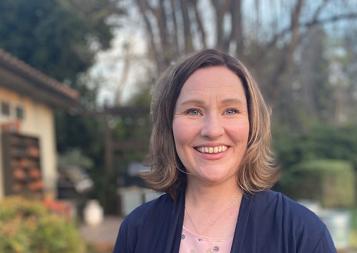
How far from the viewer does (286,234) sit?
1.29m

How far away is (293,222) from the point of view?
4.27ft

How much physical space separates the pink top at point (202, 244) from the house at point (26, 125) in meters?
4.98

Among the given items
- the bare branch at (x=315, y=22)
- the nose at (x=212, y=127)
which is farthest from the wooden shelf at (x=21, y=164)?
the nose at (x=212, y=127)

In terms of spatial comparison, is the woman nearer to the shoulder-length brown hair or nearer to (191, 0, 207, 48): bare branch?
the shoulder-length brown hair

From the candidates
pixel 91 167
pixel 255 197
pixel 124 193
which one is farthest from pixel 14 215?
pixel 91 167

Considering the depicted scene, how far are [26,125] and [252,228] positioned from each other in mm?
8104

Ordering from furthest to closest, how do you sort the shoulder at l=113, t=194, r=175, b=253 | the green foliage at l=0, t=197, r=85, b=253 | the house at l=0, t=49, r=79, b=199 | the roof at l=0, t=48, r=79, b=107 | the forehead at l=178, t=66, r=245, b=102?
1. the house at l=0, t=49, r=79, b=199
2. the roof at l=0, t=48, r=79, b=107
3. the green foliage at l=0, t=197, r=85, b=253
4. the shoulder at l=113, t=194, r=175, b=253
5. the forehead at l=178, t=66, r=245, b=102

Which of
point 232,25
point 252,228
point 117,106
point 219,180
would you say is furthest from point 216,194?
point 117,106

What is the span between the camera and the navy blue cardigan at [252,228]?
1.28m

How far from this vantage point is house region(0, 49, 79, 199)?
711 cm

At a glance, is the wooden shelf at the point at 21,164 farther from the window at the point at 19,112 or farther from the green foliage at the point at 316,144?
the green foliage at the point at 316,144

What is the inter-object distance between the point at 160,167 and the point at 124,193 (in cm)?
1005

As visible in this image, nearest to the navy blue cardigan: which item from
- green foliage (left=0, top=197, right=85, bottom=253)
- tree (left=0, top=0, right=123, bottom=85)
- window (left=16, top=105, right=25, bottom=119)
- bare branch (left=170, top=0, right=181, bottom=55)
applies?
green foliage (left=0, top=197, right=85, bottom=253)

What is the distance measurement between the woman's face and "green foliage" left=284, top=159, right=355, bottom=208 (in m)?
11.6
